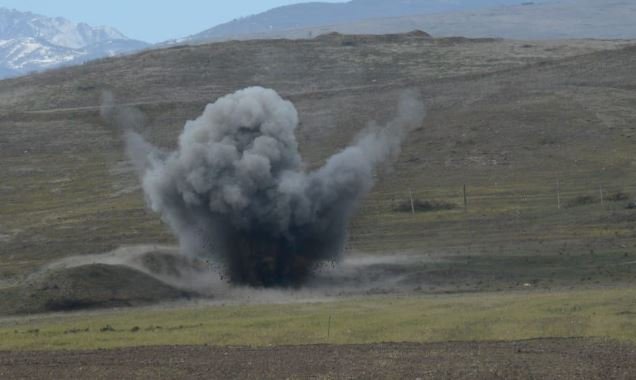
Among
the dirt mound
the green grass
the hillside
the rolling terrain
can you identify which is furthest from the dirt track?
the hillside

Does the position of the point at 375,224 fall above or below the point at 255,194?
below

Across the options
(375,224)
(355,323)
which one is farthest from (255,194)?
(375,224)

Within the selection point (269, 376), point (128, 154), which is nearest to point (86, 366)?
point (269, 376)

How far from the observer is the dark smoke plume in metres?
64.9

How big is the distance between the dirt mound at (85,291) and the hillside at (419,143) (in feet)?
32.2

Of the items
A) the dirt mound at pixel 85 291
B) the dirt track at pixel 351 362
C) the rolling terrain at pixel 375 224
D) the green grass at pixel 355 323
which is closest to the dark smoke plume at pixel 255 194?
the rolling terrain at pixel 375 224

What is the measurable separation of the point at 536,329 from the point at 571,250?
24856mm

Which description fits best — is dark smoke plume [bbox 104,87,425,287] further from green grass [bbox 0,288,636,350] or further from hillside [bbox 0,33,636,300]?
green grass [bbox 0,288,636,350]

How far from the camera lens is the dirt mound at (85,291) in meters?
58.7

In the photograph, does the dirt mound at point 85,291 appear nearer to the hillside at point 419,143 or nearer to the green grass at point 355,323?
the green grass at point 355,323

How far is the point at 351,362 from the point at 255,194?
2687cm

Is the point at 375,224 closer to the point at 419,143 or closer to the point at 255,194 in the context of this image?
the point at 255,194

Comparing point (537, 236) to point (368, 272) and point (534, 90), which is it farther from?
point (534, 90)

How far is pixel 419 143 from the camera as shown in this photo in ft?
379
